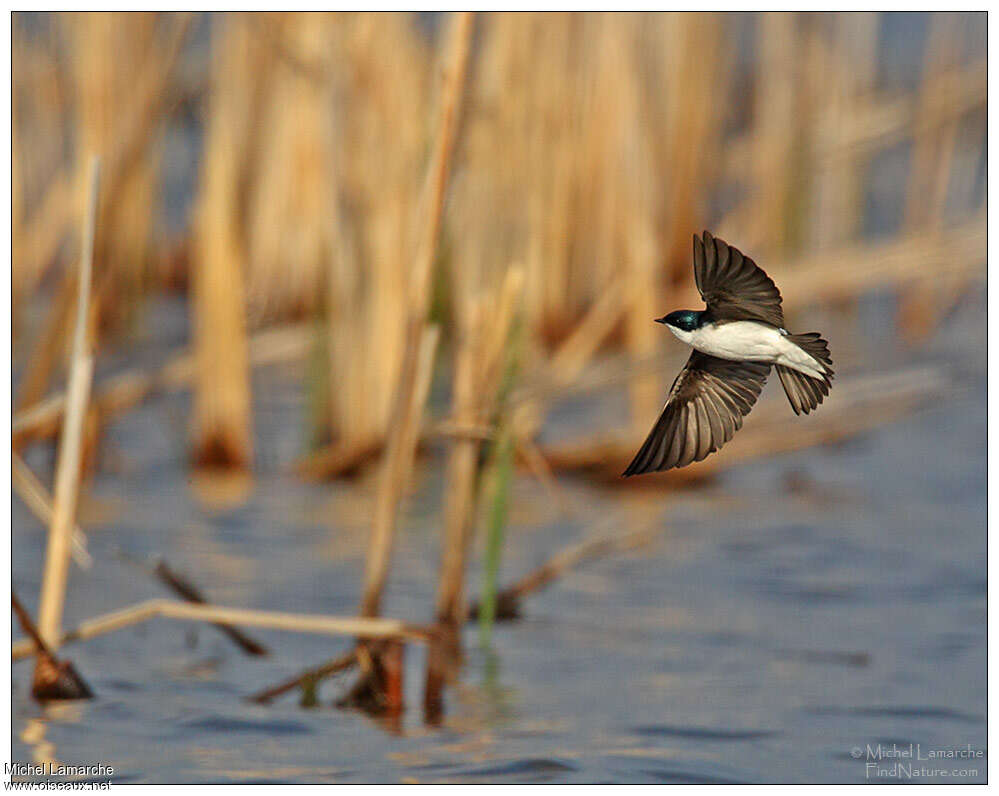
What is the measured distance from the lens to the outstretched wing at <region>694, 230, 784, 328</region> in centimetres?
143

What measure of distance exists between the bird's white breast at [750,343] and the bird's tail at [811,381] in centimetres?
1

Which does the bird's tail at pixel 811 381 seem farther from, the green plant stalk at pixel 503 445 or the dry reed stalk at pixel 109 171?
the dry reed stalk at pixel 109 171

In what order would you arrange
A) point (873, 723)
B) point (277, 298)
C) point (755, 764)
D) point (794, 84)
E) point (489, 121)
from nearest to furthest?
point (755, 764)
point (873, 723)
point (489, 121)
point (794, 84)
point (277, 298)

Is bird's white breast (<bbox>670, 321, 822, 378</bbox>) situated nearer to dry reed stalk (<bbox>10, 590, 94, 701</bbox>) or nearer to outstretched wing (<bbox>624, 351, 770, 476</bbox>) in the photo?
outstretched wing (<bbox>624, 351, 770, 476</bbox>)

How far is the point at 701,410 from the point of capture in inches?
64.4

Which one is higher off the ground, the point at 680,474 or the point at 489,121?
the point at 489,121

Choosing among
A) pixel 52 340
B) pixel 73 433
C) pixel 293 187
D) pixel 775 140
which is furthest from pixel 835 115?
pixel 73 433

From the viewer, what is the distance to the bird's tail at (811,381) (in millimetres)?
1423

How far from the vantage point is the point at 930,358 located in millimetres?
6867

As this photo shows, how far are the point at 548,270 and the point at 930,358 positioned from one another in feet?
6.51

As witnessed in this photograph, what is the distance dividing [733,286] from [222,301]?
3.93 metres

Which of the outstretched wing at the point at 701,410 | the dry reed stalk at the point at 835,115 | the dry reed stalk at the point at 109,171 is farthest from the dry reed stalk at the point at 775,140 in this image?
the outstretched wing at the point at 701,410
